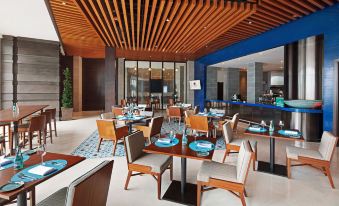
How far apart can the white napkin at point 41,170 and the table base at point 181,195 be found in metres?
1.49

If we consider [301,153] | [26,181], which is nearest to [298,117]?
[301,153]

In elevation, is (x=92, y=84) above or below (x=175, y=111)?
above

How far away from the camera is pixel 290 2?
473cm

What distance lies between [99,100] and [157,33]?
817cm

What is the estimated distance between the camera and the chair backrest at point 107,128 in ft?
14.7

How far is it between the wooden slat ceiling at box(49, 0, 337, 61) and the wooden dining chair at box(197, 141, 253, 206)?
3346mm

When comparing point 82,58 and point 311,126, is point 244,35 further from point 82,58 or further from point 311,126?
point 82,58

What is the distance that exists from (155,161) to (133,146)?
363 millimetres

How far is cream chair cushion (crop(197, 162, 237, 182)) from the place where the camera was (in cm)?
234

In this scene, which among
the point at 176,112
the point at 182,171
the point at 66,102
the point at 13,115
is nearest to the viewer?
the point at 182,171

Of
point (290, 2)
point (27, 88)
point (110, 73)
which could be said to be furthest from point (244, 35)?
point (27, 88)

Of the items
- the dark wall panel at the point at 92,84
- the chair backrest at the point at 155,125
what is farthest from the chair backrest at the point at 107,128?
the dark wall panel at the point at 92,84

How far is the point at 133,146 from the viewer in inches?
110

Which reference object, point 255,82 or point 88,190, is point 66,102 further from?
point 255,82
